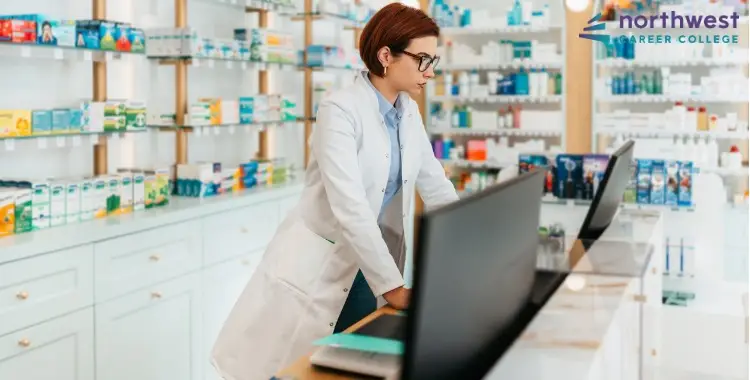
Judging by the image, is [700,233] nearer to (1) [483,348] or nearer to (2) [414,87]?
(2) [414,87]

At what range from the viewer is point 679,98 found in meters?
6.86

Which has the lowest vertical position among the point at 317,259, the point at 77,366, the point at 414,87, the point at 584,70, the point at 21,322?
Result: the point at 77,366

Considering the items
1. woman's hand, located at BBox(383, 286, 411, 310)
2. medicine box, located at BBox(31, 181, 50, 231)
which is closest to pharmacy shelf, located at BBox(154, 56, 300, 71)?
medicine box, located at BBox(31, 181, 50, 231)

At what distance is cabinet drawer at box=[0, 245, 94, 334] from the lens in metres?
3.14

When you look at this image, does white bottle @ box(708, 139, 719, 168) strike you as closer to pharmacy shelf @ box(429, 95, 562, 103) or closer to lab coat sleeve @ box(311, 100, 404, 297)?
pharmacy shelf @ box(429, 95, 562, 103)

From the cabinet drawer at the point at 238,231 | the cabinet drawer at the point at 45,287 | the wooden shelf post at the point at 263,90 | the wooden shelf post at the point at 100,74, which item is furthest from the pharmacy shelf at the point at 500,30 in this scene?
the cabinet drawer at the point at 45,287

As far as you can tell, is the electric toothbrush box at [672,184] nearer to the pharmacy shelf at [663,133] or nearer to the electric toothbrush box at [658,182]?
the electric toothbrush box at [658,182]

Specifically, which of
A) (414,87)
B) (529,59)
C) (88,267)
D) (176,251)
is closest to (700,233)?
(414,87)

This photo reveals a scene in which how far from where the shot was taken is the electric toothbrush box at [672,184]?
4.25 m

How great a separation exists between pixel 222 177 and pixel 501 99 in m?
3.65

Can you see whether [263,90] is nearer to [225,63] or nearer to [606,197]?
[225,63]

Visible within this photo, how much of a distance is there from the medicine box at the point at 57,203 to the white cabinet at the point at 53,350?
1.52 feet

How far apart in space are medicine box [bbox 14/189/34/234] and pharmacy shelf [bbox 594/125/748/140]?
5.17 metres

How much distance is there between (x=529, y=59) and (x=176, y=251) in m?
4.55
